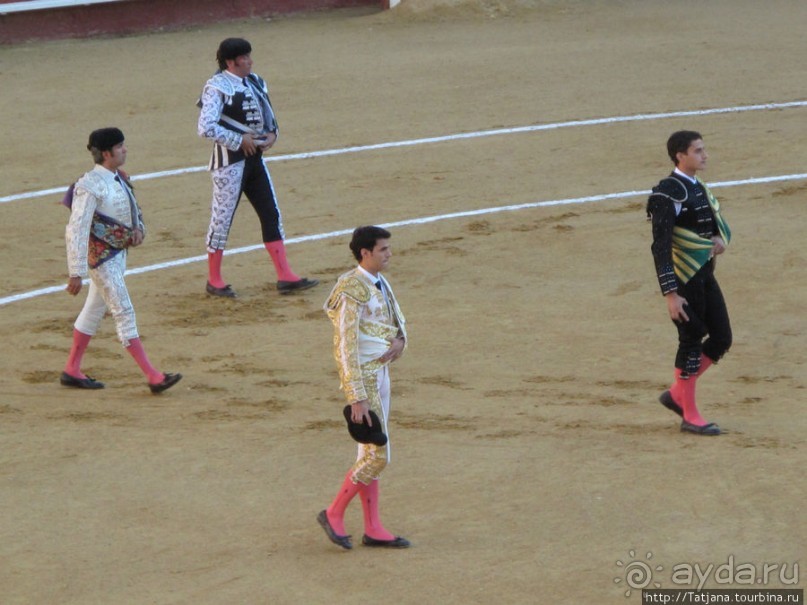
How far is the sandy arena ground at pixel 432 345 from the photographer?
6.18 m

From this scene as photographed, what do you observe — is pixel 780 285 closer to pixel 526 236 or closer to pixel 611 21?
pixel 526 236

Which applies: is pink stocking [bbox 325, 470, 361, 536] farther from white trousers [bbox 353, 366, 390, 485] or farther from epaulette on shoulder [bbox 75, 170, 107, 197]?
epaulette on shoulder [bbox 75, 170, 107, 197]

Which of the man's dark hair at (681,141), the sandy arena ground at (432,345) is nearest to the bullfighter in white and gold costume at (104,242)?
the sandy arena ground at (432,345)

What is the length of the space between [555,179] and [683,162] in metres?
5.60

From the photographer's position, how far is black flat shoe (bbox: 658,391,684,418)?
755cm

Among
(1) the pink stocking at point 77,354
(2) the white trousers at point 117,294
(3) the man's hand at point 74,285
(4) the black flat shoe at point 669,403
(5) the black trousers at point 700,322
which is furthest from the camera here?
(1) the pink stocking at point 77,354

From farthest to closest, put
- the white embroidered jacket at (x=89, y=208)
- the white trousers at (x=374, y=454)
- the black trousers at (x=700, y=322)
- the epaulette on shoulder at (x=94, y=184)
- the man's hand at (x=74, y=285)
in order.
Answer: the epaulette on shoulder at (x=94, y=184), the white embroidered jacket at (x=89, y=208), the man's hand at (x=74, y=285), the black trousers at (x=700, y=322), the white trousers at (x=374, y=454)

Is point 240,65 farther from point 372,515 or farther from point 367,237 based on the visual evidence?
point 372,515

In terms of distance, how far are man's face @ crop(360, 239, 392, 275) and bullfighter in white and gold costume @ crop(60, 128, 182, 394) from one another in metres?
2.51

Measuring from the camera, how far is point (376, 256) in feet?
19.8

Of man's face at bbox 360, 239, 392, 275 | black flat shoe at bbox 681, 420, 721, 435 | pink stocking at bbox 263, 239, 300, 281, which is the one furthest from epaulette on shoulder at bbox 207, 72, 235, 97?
man's face at bbox 360, 239, 392, 275

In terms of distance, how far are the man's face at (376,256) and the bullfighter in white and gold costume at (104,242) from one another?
2511 mm

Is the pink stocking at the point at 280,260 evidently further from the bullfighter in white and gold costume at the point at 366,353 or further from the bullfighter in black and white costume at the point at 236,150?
the bullfighter in white and gold costume at the point at 366,353

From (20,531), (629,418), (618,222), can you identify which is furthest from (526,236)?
(20,531)
